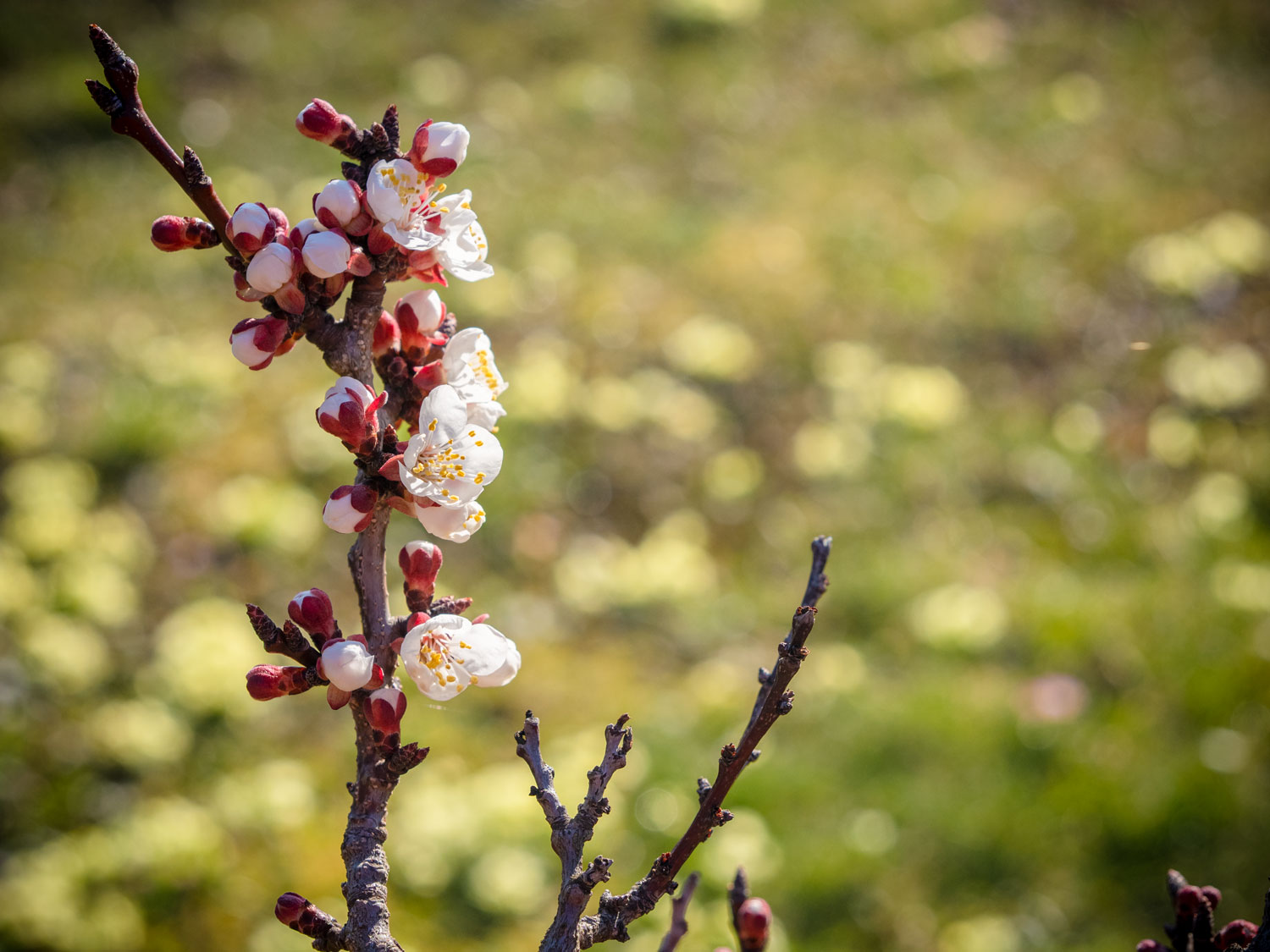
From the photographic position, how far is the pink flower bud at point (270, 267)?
0.90 metres

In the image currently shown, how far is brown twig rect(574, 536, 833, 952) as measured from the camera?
0.87m

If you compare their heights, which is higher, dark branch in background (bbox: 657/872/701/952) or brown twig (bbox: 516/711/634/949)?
brown twig (bbox: 516/711/634/949)

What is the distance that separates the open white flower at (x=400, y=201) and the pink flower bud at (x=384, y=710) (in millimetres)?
411

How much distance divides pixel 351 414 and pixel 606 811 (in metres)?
0.44

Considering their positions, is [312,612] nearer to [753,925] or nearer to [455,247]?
[455,247]

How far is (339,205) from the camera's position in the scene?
3.11ft

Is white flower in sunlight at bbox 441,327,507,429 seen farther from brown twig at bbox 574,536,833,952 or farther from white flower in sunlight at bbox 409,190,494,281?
brown twig at bbox 574,536,833,952

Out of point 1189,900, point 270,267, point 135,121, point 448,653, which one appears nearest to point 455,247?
point 270,267

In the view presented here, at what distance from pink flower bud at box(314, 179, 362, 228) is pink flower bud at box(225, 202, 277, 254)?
0.15ft

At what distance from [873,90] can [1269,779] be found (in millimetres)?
4757

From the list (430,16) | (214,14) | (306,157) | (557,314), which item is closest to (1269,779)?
(557,314)

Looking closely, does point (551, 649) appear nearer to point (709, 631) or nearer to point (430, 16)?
point (709, 631)

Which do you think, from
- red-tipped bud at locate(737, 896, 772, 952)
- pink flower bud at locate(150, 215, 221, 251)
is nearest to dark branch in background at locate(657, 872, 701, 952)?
red-tipped bud at locate(737, 896, 772, 952)

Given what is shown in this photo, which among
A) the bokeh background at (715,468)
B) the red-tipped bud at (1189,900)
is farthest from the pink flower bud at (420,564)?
the bokeh background at (715,468)
